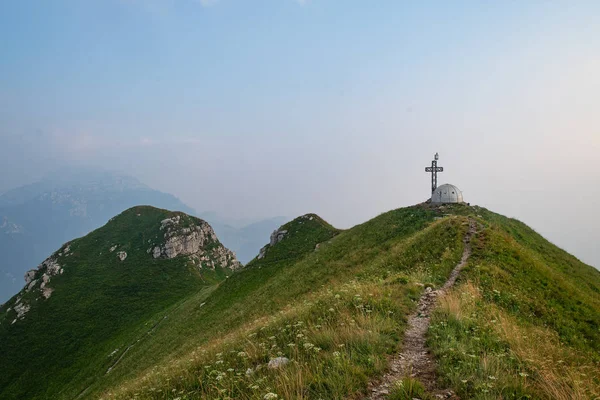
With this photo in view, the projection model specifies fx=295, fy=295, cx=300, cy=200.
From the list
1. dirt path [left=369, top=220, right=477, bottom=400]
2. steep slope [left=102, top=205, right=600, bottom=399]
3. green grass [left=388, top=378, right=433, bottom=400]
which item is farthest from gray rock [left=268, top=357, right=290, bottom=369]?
green grass [left=388, top=378, right=433, bottom=400]

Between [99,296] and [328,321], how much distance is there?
76079 mm

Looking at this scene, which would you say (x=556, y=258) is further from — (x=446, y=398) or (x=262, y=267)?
(x=262, y=267)

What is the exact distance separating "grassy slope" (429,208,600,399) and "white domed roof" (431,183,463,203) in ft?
54.9

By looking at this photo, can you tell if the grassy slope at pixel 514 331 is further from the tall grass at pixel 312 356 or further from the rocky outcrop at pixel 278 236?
the rocky outcrop at pixel 278 236

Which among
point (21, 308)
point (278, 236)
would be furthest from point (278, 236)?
point (21, 308)

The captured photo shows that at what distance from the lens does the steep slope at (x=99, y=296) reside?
48688 mm

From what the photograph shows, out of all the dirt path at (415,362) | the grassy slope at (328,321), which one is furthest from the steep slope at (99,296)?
the dirt path at (415,362)

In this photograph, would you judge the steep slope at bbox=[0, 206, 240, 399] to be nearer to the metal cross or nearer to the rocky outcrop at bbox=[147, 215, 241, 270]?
the rocky outcrop at bbox=[147, 215, 241, 270]

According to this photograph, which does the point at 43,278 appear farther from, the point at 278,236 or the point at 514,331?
the point at 514,331

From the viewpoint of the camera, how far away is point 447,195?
41.0 m

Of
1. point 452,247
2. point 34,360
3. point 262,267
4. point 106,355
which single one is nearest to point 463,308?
point 452,247

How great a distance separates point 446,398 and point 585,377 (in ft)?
14.5

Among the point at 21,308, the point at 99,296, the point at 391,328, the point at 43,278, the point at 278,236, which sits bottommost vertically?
the point at 21,308

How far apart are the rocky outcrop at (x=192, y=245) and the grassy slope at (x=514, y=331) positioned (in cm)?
7825
